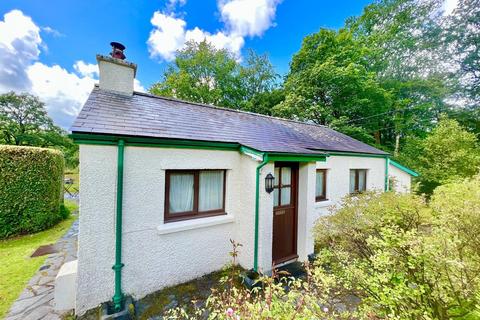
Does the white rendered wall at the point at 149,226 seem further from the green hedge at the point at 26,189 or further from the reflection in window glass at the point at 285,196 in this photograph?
the green hedge at the point at 26,189

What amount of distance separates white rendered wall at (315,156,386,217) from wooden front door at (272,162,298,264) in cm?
193

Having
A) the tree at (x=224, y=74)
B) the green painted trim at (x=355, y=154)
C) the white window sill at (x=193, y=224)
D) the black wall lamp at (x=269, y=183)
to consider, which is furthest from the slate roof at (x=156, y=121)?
the tree at (x=224, y=74)

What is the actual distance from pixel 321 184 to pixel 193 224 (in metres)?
5.86

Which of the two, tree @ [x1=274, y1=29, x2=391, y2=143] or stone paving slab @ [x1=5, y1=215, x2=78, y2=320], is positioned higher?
tree @ [x1=274, y1=29, x2=391, y2=143]

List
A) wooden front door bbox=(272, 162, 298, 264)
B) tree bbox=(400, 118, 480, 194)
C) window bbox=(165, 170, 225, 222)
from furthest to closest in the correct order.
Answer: tree bbox=(400, 118, 480, 194) → wooden front door bbox=(272, 162, 298, 264) → window bbox=(165, 170, 225, 222)

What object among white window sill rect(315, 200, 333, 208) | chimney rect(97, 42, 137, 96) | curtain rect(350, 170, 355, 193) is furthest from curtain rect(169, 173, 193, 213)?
curtain rect(350, 170, 355, 193)

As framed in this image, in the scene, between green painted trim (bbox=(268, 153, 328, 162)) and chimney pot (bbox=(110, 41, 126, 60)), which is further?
chimney pot (bbox=(110, 41, 126, 60))

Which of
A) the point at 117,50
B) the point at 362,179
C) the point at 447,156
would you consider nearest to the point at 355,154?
the point at 362,179

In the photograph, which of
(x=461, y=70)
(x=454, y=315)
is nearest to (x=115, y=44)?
(x=454, y=315)

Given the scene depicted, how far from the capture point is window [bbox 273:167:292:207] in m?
5.98

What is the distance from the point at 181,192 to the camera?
5.19 metres

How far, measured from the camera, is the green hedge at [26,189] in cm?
744

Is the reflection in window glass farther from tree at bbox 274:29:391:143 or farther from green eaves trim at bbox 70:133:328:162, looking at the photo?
tree at bbox 274:29:391:143

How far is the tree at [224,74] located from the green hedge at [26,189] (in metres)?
19.9
